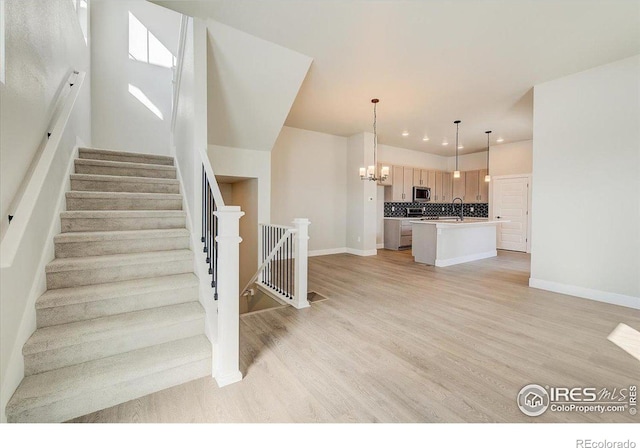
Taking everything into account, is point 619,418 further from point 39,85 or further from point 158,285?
A: point 39,85

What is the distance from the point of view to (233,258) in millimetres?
1907

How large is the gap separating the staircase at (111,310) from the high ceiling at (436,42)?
2134 millimetres

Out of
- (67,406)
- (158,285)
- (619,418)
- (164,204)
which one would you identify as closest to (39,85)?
(164,204)

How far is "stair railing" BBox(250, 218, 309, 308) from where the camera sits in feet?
11.0

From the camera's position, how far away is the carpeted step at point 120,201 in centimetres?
269

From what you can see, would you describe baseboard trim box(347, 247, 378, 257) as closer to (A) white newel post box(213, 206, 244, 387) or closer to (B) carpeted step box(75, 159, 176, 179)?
(B) carpeted step box(75, 159, 176, 179)

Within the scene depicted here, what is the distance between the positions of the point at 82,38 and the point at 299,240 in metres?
3.94

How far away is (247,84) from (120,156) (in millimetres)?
1892

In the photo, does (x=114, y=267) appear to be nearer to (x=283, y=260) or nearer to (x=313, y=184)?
(x=283, y=260)

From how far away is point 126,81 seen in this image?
4.91m

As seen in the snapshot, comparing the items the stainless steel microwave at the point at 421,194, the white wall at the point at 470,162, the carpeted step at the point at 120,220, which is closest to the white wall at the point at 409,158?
the white wall at the point at 470,162

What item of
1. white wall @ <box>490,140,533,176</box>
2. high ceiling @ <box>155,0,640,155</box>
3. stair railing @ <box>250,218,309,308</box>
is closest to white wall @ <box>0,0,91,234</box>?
high ceiling @ <box>155,0,640,155</box>

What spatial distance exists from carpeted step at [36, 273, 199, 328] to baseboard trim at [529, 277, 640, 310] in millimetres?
4701

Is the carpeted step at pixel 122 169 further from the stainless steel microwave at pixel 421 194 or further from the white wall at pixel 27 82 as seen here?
the stainless steel microwave at pixel 421 194
